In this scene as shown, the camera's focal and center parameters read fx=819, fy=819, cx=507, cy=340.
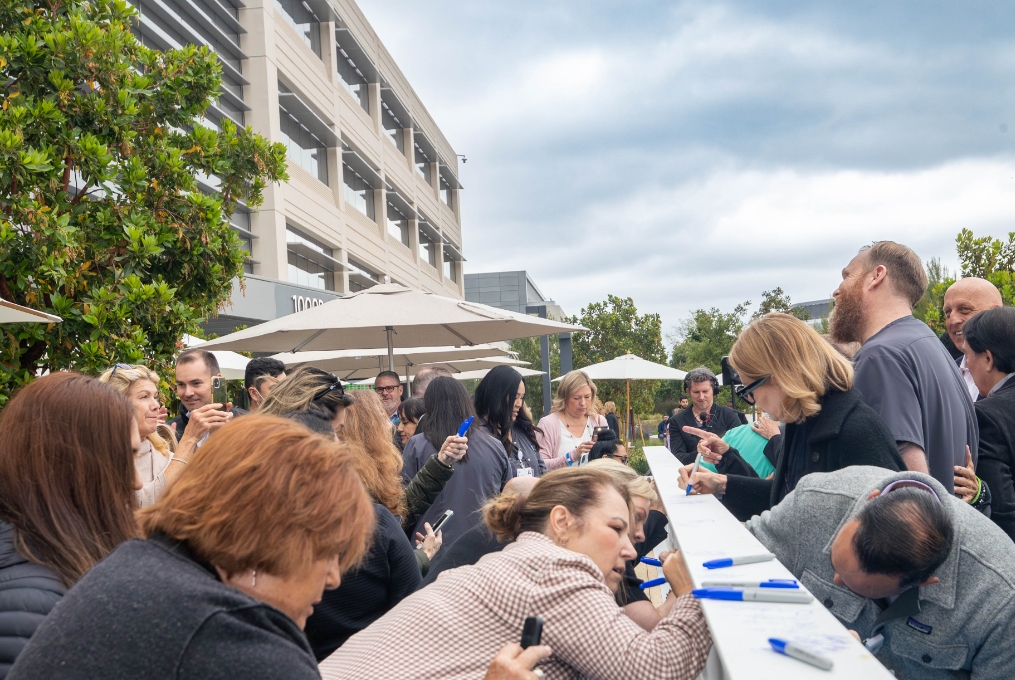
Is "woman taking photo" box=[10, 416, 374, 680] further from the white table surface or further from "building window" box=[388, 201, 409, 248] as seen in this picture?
"building window" box=[388, 201, 409, 248]

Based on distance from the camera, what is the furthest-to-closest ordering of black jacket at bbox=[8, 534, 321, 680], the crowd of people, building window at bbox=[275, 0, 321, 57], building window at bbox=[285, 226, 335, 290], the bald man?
building window at bbox=[275, 0, 321, 57] → building window at bbox=[285, 226, 335, 290] → the bald man → the crowd of people → black jacket at bbox=[8, 534, 321, 680]

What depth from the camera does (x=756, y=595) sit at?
5.86 feet

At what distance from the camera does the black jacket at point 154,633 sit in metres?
1.27

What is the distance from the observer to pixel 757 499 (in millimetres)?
3303

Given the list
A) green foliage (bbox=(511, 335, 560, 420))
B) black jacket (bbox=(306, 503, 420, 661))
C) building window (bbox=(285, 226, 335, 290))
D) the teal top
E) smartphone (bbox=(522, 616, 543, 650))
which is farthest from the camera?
green foliage (bbox=(511, 335, 560, 420))

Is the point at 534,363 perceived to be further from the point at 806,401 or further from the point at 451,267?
the point at 806,401

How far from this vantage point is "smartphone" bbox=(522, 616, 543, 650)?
73.2 inches

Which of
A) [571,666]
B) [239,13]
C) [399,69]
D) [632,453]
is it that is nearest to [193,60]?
[571,666]

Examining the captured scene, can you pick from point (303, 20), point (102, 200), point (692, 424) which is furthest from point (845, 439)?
point (303, 20)

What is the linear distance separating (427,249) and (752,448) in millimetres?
42621

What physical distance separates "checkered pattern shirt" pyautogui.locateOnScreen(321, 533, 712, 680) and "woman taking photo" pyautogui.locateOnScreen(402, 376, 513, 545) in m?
2.14

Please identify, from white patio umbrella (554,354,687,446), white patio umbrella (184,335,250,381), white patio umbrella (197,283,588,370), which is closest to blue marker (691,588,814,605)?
white patio umbrella (197,283,588,370)

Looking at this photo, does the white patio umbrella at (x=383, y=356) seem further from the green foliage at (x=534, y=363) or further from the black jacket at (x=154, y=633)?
the green foliage at (x=534, y=363)

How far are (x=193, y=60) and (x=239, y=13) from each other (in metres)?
16.2
